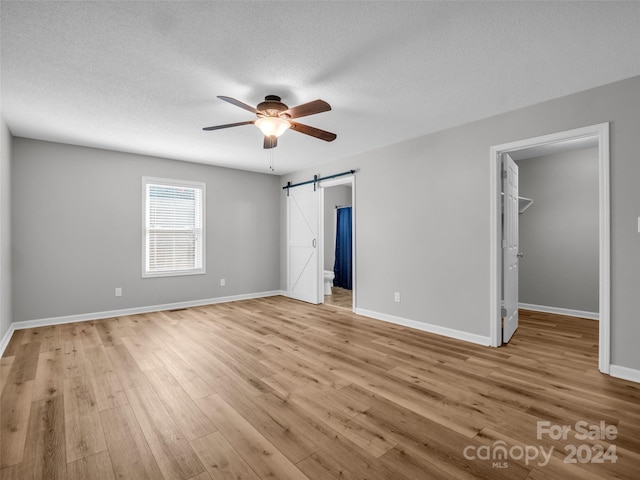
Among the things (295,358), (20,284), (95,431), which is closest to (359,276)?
(295,358)

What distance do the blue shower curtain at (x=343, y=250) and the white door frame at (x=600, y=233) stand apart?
14.2 feet

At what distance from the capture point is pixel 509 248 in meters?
3.63

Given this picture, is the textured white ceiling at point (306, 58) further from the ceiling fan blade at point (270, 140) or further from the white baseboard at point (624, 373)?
the white baseboard at point (624, 373)

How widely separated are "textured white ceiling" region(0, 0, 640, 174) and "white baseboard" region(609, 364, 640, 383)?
8.02 ft

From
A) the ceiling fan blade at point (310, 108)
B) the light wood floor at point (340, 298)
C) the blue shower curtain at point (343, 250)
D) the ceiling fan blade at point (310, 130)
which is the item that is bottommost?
the light wood floor at point (340, 298)

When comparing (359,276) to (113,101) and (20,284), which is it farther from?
(20,284)

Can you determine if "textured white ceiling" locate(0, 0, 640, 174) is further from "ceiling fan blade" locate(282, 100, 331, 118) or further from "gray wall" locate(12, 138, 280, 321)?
"gray wall" locate(12, 138, 280, 321)

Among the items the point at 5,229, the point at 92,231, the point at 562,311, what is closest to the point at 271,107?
the point at 5,229

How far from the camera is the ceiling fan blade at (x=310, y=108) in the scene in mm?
2496

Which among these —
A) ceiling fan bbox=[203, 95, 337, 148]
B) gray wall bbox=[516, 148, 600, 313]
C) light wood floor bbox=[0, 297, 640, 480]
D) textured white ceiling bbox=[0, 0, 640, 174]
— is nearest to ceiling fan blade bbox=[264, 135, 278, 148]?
ceiling fan bbox=[203, 95, 337, 148]

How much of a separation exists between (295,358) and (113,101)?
3.09m

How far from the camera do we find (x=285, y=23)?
77.7 inches

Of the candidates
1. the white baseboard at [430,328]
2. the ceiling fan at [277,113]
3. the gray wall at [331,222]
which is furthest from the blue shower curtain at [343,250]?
the ceiling fan at [277,113]

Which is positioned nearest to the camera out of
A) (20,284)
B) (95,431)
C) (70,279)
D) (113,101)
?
(95,431)
